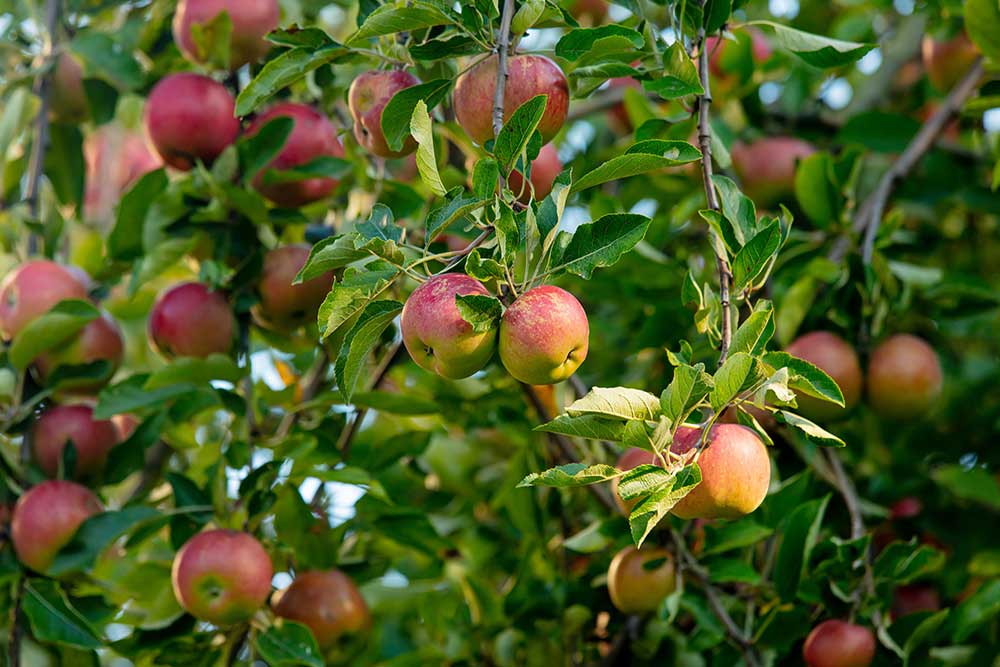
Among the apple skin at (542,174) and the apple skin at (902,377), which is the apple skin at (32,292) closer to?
the apple skin at (542,174)

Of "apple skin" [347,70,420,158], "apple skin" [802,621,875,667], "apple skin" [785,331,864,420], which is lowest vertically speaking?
"apple skin" [802,621,875,667]

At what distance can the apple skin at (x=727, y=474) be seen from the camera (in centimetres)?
104

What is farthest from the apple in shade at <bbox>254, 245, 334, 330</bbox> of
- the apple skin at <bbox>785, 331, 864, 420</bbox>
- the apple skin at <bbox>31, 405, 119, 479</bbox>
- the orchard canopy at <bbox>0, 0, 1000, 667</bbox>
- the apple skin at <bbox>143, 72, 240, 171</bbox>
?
the apple skin at <bbox>785, 331, 864, 420</bbox>

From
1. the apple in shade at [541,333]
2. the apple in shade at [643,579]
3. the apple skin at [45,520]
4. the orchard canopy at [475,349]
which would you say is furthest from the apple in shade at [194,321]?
the apple in shade at [541,333]

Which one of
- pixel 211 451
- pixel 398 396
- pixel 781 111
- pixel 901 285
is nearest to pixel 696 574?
pixel 398 396

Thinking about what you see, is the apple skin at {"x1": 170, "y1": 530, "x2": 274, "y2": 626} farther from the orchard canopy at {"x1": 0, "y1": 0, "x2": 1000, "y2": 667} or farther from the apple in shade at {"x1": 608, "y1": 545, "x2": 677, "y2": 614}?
the apple in shade at {"x1": 608, "y1": 545, "x2": 677, "y2": 614}

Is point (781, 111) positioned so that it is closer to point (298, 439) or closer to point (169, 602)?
point (298, 439)

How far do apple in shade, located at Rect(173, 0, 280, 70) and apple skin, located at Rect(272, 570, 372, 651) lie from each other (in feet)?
2.67

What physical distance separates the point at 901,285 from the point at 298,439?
1019 mm

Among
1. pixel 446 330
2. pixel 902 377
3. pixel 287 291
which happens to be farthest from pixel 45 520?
pixel 902 377

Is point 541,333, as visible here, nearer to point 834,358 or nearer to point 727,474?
point 727,474

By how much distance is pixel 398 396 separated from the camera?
167cm

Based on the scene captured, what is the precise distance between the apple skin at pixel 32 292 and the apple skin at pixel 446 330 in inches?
37.9

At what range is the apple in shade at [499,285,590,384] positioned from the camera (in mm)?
1024
